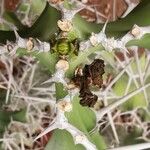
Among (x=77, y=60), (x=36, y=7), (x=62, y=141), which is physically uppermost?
(x=36, y=7)

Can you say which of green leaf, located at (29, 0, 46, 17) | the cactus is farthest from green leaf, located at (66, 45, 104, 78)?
green leaf, located at (29, 0, 46, 17)

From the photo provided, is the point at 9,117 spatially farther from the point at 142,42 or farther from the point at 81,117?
the point at 142,42

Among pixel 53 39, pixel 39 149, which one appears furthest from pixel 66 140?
pixel 39 149

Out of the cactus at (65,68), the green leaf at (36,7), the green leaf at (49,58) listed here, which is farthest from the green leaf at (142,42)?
the green leaf at (36,7)

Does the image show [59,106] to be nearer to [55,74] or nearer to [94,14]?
[55,74]

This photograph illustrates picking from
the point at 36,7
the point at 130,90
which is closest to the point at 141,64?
the point at 130,90

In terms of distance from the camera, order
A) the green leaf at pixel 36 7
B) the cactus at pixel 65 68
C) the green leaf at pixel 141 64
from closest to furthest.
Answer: the cactus at pixel 65 68
the green leaf at pixel 36 7
the green leaf at pixel 141 64

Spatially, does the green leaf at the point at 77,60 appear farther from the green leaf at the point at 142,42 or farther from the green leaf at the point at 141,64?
the green leaf at the point at 141,64
